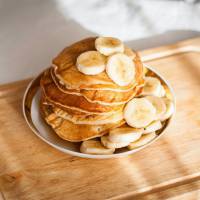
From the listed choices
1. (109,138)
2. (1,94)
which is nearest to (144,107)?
(109,138)

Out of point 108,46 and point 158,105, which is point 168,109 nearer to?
point 158,105

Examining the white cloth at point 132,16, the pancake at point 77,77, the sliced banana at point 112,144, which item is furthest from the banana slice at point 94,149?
the white cloth at point 132,16

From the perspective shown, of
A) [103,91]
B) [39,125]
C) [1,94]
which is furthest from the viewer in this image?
[1,94]

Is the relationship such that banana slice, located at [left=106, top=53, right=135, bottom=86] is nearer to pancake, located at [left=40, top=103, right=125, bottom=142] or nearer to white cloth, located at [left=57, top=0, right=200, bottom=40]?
pancake, located at [left=40, top=103, right=125, bottom=142]

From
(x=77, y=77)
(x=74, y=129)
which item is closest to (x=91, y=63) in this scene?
(x=77, y=77)

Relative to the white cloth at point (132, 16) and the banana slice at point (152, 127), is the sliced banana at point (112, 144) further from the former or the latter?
the white cloth at point (132, 16)

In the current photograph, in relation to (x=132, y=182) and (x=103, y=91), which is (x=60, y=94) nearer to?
(x=103, y=91)
